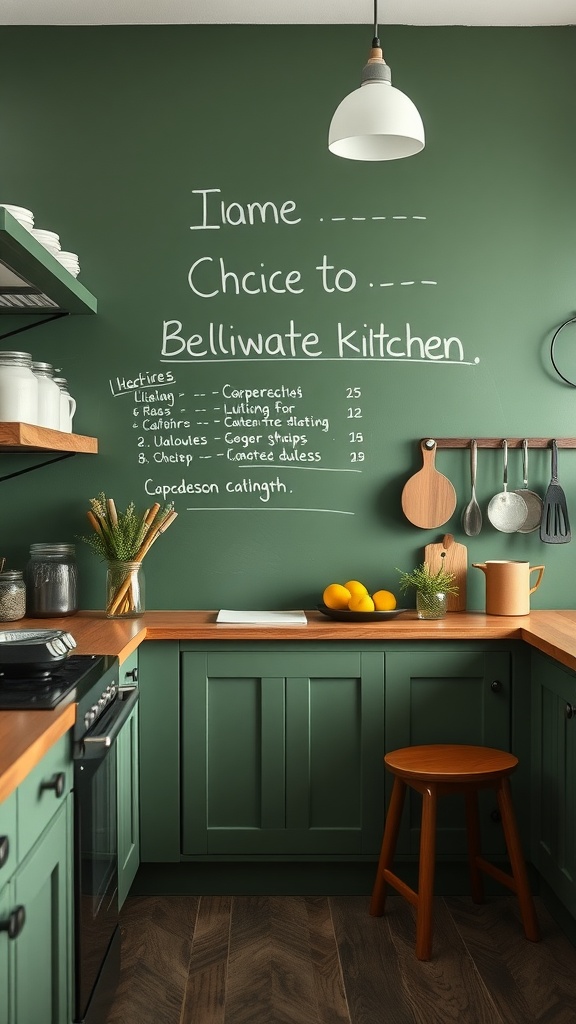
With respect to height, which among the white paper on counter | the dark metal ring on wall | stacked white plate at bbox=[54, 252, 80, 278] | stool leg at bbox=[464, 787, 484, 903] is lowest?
stool leg at bbox=[464, 787, 484, 903]

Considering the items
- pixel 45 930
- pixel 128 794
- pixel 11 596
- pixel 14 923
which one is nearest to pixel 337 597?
pixel 128 794

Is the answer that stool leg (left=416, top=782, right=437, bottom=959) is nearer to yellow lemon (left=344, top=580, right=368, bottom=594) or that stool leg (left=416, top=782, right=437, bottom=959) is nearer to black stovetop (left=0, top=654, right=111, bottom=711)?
yellow lemon (left=344, top=580, right=368, bottom=594)

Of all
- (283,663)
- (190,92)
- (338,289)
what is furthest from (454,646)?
(190,92)

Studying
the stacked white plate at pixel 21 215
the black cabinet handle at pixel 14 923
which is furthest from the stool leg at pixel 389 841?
the stacked white plate at pixel 21 215

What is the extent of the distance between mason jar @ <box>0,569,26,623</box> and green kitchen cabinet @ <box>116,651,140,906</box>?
462mm

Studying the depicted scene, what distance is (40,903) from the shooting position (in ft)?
5.40

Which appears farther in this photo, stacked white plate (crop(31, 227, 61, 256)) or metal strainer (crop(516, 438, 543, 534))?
metal strainer (crop(516, 438, 543, 534))

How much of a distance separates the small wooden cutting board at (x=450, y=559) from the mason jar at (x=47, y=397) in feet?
4.44

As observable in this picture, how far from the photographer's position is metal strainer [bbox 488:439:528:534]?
3.32 meters

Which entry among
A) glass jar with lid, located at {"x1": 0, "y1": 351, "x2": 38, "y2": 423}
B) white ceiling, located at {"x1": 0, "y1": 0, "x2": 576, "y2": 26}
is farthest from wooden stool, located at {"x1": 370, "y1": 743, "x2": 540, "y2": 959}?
white ceiling, located at {"x1": 0, "y1": 0, "x2": 576, "y2": 26}

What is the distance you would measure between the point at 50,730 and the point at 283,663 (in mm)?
1342

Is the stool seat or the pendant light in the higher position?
the pendant light

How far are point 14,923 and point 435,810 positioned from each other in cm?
140

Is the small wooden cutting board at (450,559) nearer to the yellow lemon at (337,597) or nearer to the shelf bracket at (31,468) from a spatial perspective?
the yellow lemon at (337,597)
